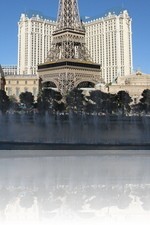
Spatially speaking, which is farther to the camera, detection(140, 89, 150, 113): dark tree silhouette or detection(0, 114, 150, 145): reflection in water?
detection(140, 89, 150, 113): dark tree silhouette

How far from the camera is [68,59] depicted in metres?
61.6

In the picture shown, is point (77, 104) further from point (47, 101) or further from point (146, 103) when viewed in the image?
point (146, 103)

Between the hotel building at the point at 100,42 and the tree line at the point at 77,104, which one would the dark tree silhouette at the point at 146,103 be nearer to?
the tree line at the point at 77,104

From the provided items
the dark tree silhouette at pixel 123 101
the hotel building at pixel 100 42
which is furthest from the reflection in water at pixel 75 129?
the hotel building at pixel 100 42

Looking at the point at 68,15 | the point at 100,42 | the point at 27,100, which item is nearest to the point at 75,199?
the point at 27,100

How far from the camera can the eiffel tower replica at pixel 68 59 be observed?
61094 millimetres

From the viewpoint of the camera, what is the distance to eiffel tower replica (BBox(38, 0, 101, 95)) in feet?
200

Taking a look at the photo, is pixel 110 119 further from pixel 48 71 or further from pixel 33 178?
pixel 48 71

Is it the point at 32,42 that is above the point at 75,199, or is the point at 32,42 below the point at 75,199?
above

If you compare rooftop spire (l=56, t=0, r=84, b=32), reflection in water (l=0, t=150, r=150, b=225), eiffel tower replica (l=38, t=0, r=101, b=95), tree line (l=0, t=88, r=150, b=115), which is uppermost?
rooftop spire (l=56, t=0, r=84, b=32)

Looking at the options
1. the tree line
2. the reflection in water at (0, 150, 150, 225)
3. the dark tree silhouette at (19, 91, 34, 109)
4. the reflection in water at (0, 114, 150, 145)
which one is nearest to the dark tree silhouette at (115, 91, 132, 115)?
the tree line

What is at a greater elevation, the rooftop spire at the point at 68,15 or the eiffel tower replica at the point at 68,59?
the rooftop spire at the point at 68,15

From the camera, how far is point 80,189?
28.1ft

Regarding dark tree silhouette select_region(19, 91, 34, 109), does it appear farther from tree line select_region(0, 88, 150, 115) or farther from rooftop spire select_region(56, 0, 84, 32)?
rooftop spire select_region(56, 0, 84, 32)
